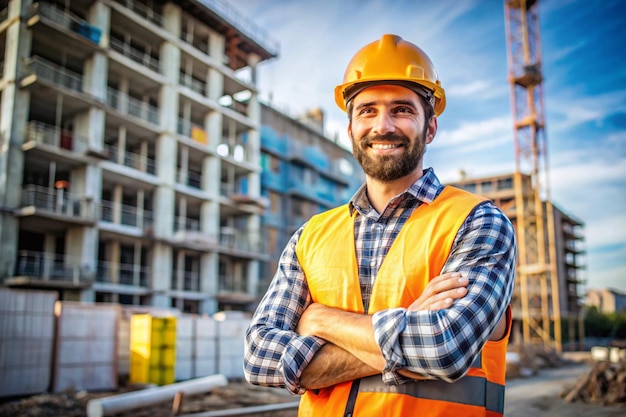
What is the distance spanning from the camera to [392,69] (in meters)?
2.25

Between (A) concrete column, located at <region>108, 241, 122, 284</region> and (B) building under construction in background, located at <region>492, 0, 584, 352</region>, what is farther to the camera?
(B) building under construction in background, located at <region>492, 0, 584, 352</region>

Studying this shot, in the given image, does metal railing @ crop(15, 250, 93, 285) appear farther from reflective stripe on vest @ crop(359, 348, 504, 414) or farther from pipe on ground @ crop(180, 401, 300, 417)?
reflective stripe on vest @ crop(359, 348, 504, 414)

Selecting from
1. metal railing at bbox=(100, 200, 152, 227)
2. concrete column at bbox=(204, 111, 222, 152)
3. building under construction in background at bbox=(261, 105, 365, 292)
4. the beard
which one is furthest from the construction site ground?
building under construction in background at bbox=(261, 105, 365, 292)

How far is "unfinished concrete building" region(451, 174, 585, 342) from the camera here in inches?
2103

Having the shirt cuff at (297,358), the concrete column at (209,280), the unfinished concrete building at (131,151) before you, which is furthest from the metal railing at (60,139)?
the shirt cuff at (297,358)

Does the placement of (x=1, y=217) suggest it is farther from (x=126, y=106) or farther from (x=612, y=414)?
(x=612, y=414)

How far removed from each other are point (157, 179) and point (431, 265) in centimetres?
2856

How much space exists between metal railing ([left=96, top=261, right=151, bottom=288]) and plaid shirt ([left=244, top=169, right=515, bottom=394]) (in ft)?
85.0

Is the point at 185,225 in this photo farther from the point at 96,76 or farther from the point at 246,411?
the point at 246,411

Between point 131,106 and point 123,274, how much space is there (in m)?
9.05

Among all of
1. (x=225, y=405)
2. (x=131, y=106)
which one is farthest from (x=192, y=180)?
(x=225, y=405)

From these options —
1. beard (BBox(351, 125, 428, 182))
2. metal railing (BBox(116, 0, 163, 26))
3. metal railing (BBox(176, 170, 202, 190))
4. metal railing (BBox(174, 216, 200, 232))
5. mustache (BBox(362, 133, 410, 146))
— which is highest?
metal railing (BBox(116, 0, 163, 26))

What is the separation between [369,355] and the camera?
6.24 ft

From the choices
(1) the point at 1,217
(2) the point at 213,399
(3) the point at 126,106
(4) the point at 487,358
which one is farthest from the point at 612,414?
(3) the point at 126,106
